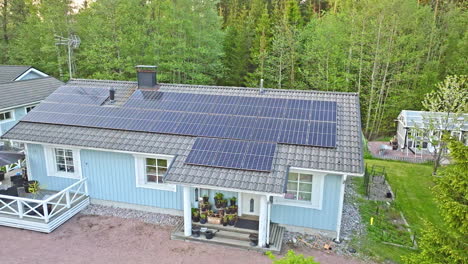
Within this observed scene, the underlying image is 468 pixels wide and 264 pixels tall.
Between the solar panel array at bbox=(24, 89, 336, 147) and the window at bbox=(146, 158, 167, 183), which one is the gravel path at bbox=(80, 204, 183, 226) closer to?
the window at bbox=(146, 158, 167, 183)

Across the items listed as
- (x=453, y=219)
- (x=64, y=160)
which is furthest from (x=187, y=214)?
(x=453, y=219)

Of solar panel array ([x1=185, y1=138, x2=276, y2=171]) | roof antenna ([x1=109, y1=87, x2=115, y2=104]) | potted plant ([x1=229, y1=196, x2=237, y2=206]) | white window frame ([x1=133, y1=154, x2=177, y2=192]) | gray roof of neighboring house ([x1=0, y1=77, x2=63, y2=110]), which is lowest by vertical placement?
potted plant ([x1=229, y1=196, x2=237, y2=206])

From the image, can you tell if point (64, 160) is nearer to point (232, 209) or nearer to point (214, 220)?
point (214, 220)

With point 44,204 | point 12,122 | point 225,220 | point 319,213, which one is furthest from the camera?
point 12,122

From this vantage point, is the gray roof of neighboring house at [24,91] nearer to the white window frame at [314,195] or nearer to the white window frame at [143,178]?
the white window frame at [143,178]

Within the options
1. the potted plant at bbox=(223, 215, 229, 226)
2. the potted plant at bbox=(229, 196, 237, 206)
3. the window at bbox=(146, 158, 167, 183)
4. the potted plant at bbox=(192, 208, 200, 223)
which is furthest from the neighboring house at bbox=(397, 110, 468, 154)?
the window at bbox=(146, 158, 167, 183)

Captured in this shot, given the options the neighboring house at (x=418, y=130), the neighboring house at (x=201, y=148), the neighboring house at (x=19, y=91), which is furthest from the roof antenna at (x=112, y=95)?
the neighboring house at (x=418, y=130)

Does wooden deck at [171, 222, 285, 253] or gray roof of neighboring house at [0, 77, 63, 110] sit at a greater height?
gray roof of neighboring house at [0, 77, 63, 110]
